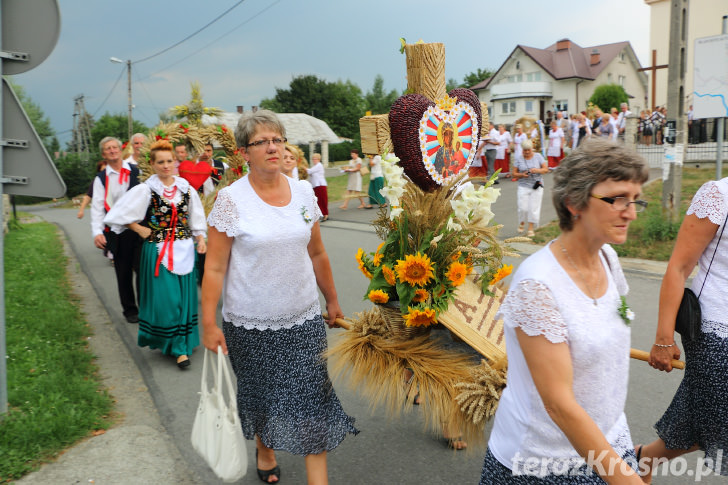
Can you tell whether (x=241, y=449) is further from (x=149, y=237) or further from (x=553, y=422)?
(x=149, y=237)

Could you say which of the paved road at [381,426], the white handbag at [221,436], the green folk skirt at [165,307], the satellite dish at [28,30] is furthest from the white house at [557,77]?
the white handbag at [221,436]

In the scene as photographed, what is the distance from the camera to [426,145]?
3584 millimetres

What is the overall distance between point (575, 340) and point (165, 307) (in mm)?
4305

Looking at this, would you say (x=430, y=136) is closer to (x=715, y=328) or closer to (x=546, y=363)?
(x=715, y=328)

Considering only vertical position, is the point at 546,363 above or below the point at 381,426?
above

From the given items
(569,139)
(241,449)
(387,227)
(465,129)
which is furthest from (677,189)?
(569,139)

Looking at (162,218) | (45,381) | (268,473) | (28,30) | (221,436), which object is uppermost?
(28,30)

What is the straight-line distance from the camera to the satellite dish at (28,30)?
12.6 ft

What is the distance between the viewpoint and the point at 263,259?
9.95 feet

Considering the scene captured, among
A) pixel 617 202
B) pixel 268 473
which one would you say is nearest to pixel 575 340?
pixel 617 202

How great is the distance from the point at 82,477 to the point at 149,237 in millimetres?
2438

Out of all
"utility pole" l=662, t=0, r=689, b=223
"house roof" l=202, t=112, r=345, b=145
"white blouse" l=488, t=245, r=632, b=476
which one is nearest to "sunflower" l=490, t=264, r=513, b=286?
"white blouse" l=488, t=245, r=632, b=476

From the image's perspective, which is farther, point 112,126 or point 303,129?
point 112,126

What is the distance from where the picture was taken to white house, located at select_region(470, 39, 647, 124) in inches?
2215
